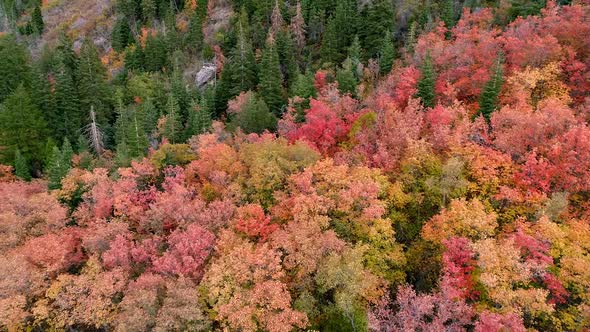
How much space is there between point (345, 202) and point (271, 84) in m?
38.5

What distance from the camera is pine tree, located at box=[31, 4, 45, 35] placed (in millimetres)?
122062

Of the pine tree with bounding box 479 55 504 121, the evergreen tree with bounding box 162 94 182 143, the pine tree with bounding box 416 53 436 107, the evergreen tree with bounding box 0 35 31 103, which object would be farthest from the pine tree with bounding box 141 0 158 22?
the pine tree with bounding box 479 55 504 121

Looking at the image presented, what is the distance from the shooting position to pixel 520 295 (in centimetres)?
2917

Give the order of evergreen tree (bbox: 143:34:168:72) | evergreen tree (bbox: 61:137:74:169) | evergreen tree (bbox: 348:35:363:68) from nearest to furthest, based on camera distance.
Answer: evergreen tree (bbox: 61:137:74:169), evergreen tree (bbox: 348:35:363:68), evergreen tree (bbox: 143:34:168:72)

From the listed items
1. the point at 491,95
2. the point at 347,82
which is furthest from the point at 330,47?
the point at 491,95

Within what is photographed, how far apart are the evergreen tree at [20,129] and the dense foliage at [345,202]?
23cm

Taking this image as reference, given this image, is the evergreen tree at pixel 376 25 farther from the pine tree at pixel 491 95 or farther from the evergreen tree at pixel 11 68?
the evergreen tree at pixel 11 68

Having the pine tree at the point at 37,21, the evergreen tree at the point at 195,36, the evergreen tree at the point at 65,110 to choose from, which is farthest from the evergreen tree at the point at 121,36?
the pine tree at the point at 37,21

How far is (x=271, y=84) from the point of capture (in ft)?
237

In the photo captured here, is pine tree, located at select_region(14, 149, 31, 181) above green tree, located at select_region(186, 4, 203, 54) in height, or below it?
below

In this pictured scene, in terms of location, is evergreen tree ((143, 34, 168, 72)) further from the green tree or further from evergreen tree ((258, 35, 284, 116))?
evergreen tree ((258, 35, 284, 116))

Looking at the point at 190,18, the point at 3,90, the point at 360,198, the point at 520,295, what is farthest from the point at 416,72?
the point at 3,90

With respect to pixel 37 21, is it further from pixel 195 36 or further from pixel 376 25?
pixel 376 25

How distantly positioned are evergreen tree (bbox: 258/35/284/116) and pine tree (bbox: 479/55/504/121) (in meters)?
31.8
